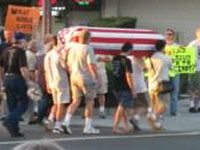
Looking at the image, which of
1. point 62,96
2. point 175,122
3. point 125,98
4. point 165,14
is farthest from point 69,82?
point 165,14

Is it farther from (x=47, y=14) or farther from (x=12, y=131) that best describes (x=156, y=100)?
(x=47, y=14)

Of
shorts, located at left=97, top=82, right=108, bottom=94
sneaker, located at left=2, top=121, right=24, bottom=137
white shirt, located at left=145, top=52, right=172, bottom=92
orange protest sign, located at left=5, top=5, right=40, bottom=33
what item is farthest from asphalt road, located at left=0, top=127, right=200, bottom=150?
orange protest sign, located at left=5, top=5, right=40, bottom=33

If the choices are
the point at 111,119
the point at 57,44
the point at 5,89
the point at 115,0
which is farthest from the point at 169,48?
the point at 115,0

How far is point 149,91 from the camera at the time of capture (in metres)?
13.9

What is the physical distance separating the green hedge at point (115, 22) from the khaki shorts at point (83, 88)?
42.0 ft

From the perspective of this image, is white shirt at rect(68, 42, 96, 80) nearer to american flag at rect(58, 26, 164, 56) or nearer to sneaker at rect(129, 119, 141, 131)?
american flag at rect(58, 26, 164, 56)

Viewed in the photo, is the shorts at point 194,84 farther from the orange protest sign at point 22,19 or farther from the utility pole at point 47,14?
the orange protest sign at point 22,19

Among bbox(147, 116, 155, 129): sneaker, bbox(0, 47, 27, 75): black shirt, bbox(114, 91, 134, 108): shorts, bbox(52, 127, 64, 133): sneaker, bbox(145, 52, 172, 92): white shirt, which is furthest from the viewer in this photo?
bbox(145, 52, 172, 92): white shirt

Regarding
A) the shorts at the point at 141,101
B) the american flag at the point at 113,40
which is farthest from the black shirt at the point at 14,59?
the shorts at the point at 141,101

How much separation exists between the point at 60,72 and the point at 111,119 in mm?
2721

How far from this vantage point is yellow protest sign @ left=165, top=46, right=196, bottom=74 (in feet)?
54.4

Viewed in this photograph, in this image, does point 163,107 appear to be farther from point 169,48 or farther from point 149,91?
point 169,48

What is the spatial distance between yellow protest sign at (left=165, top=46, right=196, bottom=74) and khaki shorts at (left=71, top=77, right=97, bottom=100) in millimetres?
4384

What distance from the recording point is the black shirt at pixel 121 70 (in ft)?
40.8
